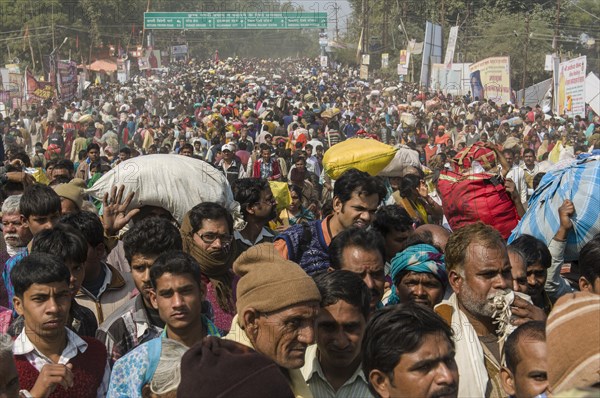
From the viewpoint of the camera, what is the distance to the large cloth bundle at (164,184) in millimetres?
5938

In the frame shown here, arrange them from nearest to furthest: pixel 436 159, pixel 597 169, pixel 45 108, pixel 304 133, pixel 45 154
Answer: pixel 597 169
pixel 436 159
pixel 45 154
pixel 304 133
pixel 45 108

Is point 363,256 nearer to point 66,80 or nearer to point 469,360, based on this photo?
point 469,360

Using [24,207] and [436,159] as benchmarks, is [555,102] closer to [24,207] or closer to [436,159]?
[436,159]

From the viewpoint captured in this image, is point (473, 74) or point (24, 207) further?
point (473, 74)

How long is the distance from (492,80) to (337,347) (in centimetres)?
2785

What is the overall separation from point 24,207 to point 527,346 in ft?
11.0

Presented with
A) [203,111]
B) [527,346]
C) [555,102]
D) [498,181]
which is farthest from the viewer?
[203,111]

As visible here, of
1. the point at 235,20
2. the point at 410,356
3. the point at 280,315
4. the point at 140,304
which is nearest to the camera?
the point at 410,356

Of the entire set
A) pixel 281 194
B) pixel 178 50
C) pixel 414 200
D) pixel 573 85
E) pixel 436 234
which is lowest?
pixel 178 50

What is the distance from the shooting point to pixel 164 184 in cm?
597

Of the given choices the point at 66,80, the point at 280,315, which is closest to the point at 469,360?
the point at 280,315

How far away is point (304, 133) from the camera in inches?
744

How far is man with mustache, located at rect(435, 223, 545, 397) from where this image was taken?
393cm

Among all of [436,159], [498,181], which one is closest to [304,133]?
[436,159]
